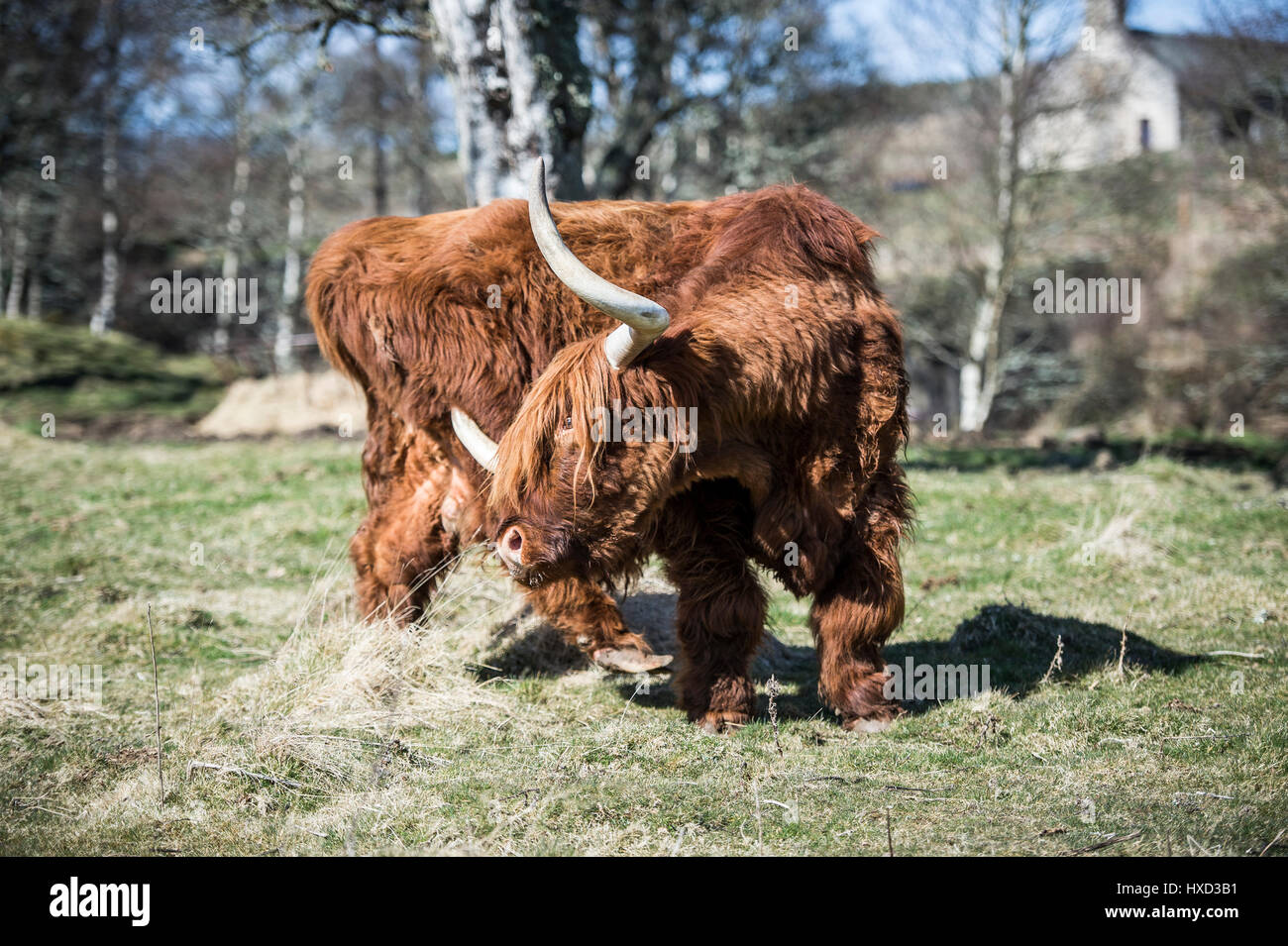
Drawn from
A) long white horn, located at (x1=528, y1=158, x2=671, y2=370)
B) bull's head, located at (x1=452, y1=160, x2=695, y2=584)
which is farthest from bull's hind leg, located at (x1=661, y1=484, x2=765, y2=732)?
long white horn, located at (x1=528, y1=158, x2=671, y2=370)

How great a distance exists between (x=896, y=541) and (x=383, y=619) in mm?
2769

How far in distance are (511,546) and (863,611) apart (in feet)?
5.61

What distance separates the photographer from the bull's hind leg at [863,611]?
4836mm

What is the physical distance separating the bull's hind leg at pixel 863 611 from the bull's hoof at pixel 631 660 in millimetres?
768

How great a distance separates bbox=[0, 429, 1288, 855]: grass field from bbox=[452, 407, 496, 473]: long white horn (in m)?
0.85

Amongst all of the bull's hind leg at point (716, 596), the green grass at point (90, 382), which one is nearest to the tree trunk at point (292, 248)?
the green grass at point (90, 382)

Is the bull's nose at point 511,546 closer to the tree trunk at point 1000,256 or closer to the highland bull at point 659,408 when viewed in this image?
the highland bull at point 659,408

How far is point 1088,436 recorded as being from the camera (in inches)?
606

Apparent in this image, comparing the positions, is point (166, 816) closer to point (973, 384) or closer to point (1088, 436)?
point (1088, 436)

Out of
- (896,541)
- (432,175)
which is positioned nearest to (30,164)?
(432,175)

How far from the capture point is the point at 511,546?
4.20 metres

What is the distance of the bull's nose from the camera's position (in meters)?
4.18

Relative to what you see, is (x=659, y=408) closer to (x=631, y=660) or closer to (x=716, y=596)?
(x=716, y=596)

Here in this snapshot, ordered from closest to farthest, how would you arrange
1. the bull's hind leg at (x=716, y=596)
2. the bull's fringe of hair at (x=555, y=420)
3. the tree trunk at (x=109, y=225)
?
the bull's fringe of hair at (x=555, y=420)
the bull's hind leg at (x=716, y=596)
the tree trunk at (x=109, y=225)
